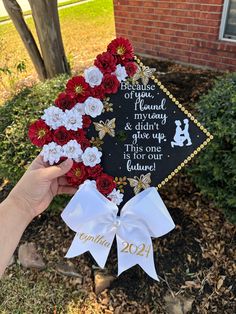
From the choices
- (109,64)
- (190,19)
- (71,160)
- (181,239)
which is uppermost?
(109,64)

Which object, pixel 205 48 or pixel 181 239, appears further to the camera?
pixel 205 48

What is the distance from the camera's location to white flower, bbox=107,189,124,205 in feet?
5.77

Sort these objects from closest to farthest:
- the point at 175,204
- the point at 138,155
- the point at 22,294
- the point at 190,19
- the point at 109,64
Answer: the point at 109,64, the point at 138,155, the point at 22,294, the point at 175,204, the point at 190,19

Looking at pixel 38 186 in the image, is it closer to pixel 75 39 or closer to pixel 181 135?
pixel 181 135

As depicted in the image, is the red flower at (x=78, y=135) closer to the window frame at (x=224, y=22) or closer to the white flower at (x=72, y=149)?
the white flower at (x=72, y=149)

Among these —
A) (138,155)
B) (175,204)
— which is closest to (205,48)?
(175,204)

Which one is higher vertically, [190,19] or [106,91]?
[106,91]

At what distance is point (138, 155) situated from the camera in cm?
179

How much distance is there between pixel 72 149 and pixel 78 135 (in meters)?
0.08

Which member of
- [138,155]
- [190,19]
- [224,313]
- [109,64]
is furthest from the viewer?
[190,19]

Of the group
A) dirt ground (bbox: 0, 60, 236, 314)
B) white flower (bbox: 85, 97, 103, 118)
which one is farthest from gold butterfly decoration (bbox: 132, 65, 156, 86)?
dirt ground (bbox: 0, 60, 236, 314)

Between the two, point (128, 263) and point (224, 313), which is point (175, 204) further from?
point (128, 263)

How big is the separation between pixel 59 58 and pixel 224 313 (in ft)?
9.02

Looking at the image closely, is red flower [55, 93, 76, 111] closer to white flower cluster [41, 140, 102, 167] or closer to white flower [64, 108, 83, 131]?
white flower [64, 108, 83, 131]
